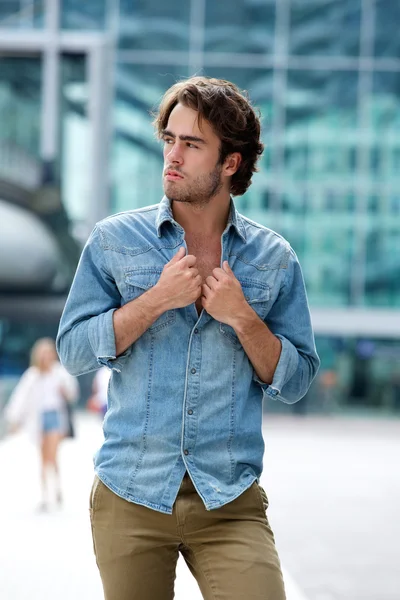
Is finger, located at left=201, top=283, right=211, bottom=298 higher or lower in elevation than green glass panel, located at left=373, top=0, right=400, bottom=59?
lower

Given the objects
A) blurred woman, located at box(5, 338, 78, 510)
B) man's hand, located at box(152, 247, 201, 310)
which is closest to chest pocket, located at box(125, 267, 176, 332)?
man's hand, located at box(152, 247, 201, 310)

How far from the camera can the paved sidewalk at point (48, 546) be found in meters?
6.78

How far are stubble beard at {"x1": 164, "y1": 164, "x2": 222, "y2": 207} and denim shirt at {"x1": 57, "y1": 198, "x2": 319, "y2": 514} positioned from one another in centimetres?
8

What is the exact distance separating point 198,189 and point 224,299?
0.32 meters

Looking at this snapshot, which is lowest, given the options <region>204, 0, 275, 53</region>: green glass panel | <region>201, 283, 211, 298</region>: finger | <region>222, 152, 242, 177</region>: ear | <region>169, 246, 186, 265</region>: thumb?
<region>201, 283, 211, 298</region>: finger

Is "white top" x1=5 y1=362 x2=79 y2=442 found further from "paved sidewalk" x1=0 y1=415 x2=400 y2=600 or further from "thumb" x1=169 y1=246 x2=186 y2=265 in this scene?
"thumb" x1=169 y1=246 x2=186 y2=265

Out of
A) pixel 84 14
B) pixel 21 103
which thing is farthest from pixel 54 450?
pixel 84 14

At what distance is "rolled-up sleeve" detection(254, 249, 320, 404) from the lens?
3078 millimetres

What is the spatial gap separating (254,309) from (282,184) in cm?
2742

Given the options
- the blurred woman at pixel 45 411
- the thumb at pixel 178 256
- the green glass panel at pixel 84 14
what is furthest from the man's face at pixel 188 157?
the green glass panel at pixel 84 14

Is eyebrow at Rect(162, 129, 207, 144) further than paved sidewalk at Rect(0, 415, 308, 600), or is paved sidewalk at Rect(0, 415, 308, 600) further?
paved sidewalk at Rect(0, 415, 308, 600)

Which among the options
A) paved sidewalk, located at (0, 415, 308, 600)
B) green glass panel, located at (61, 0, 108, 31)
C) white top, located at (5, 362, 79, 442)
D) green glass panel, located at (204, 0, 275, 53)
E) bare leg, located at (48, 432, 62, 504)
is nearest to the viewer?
paved sidewalk, located at (0, 415, 308, 600)

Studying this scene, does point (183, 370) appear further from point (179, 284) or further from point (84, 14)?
point (84, 14)

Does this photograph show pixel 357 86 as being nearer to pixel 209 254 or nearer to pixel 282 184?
pixel 282 184
